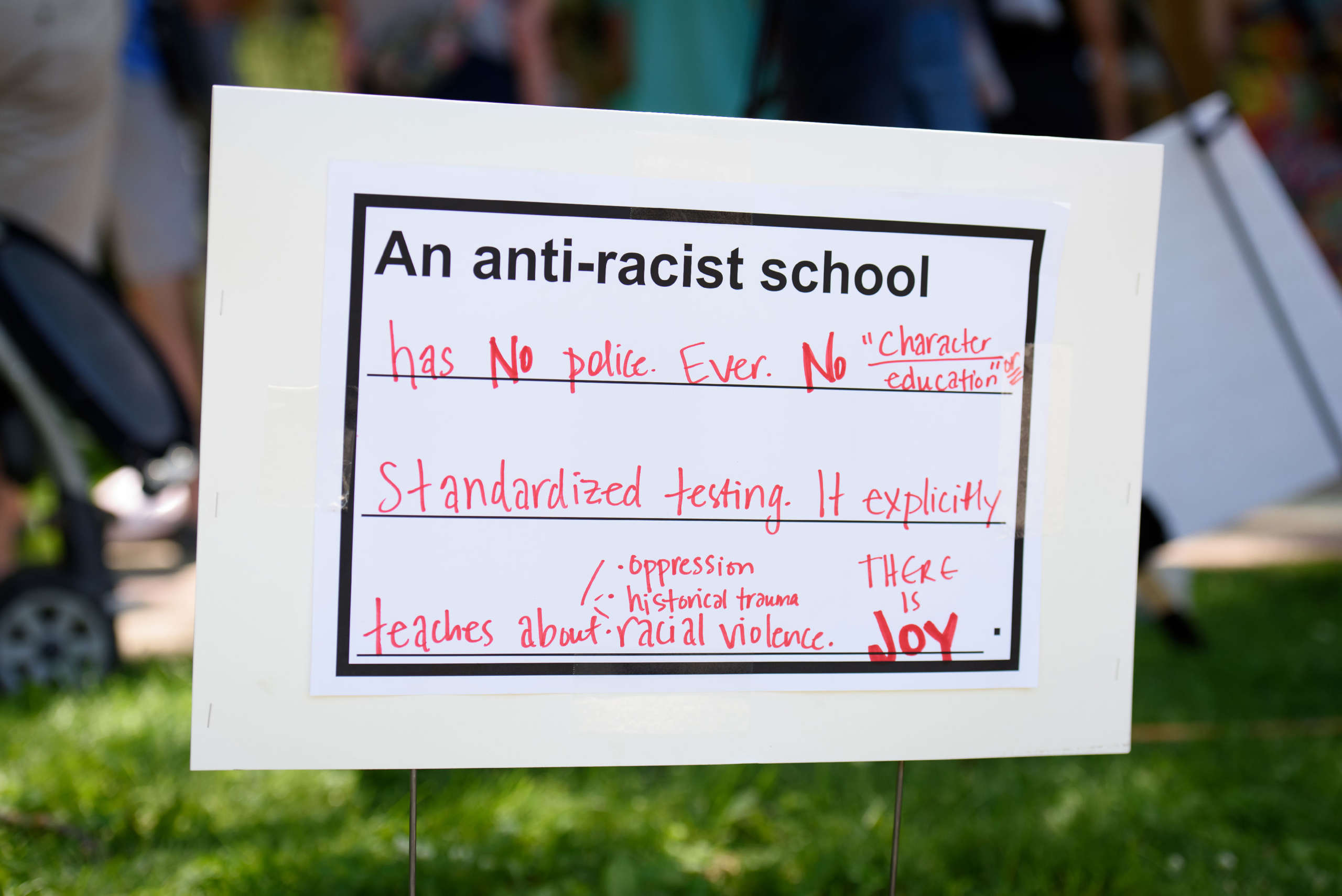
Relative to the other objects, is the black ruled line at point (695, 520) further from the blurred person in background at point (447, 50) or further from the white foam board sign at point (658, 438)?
the blurred person in background at point (447, 50)

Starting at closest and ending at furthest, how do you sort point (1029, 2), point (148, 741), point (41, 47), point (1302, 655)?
point (148, 741)
point (41, 47)
point (1302, 655)
point (1029, 2)

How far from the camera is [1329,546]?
157 inches

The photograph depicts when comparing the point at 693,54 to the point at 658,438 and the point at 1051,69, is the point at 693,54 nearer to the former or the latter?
the point at 1051,69

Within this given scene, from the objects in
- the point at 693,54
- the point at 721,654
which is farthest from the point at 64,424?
the point at 693,54

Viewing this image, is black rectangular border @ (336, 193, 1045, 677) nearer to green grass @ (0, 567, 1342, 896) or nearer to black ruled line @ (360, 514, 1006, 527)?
black ruled line @ (360, 514, 1006, 527)

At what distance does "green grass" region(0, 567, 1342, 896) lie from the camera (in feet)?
4.38

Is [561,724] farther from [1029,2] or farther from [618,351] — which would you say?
[1029,2]

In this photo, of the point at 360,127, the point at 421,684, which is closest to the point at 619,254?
the point at 360,127

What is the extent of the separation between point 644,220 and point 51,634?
5.12 ft

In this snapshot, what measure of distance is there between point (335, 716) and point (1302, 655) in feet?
7.75

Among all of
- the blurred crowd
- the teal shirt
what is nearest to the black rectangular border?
the blurred crowd

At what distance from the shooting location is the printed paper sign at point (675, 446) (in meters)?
0.97

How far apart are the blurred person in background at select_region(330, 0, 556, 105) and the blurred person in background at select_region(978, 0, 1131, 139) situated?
1.23 m

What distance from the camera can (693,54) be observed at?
2.81 metres
